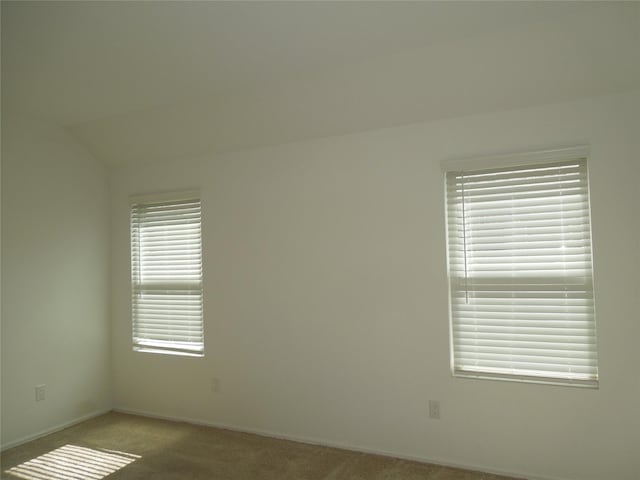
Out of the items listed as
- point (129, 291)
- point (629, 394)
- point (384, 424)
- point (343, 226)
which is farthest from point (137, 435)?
point (629, 394)

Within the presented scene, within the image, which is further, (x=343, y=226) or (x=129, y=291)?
(x=129, y=291)

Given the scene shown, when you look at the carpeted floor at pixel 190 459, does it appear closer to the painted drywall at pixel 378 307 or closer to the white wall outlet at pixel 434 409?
the painted drywall at pixel 378 307

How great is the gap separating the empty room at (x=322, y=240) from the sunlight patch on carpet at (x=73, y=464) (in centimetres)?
2

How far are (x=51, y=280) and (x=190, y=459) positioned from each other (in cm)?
208

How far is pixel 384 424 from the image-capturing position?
366 cm

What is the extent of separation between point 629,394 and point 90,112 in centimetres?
454

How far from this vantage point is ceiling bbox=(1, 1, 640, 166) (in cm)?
276

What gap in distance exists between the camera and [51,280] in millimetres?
4480

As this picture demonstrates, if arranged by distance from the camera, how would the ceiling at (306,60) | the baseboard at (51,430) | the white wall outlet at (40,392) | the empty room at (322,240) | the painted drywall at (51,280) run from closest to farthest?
the ceiling at (306,60) < the empty room at (322,240) < the baseboard at (51,430) < the painted drywall at (51,280) < the white wall outlet at (40,392)

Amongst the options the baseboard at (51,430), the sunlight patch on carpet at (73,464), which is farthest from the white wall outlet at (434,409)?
the baseboard at (51,430)

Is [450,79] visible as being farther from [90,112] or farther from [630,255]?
[90,112]

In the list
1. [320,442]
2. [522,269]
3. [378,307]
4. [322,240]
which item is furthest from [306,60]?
[320,442]

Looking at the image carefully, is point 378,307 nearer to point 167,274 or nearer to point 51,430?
point 167,274

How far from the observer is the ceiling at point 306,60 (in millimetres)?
2764
